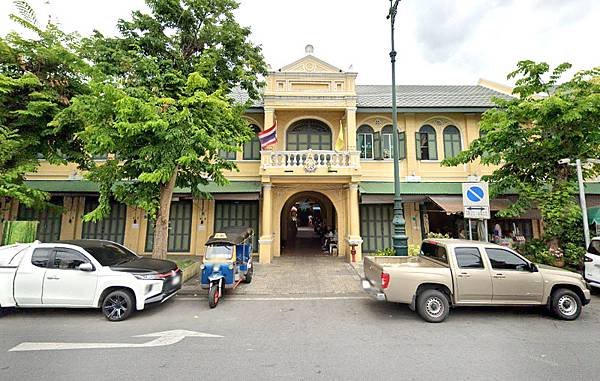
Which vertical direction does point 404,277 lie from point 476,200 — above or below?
below

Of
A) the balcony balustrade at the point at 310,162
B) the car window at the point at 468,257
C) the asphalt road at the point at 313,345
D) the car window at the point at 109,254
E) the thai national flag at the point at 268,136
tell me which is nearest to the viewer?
the asphalt road at the point at 313,345

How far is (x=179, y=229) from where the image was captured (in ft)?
46.1

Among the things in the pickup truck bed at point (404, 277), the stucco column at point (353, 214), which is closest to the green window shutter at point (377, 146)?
the stucco column at point (353, 214)

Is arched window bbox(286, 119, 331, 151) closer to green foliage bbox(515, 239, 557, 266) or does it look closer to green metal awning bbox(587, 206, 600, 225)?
green foliage bbox(515, 239, 557, 266)

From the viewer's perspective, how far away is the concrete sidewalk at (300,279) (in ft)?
27.2

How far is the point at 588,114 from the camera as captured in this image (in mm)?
8812

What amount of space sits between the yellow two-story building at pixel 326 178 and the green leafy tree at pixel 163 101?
3145mm

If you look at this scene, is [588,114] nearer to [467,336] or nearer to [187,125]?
[467,336]

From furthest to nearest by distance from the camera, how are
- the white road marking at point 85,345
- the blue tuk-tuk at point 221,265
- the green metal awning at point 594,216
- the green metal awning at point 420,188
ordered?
the green metal awning at point 420,188 → the green metal awning at point 594,216 → the blue tuk-tuk at point 221,265 → the white road marking at point 85,345

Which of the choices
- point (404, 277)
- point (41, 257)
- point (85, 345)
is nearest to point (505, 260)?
point (404, 277)

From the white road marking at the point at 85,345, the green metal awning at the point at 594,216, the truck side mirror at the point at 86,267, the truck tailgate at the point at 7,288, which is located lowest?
the white road marking at the point at 85,345

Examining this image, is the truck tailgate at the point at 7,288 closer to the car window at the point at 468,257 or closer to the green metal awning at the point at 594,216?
the car window at the point at 468,257

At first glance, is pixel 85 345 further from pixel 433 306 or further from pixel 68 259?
pixel 433 306

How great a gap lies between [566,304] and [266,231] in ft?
32.1
